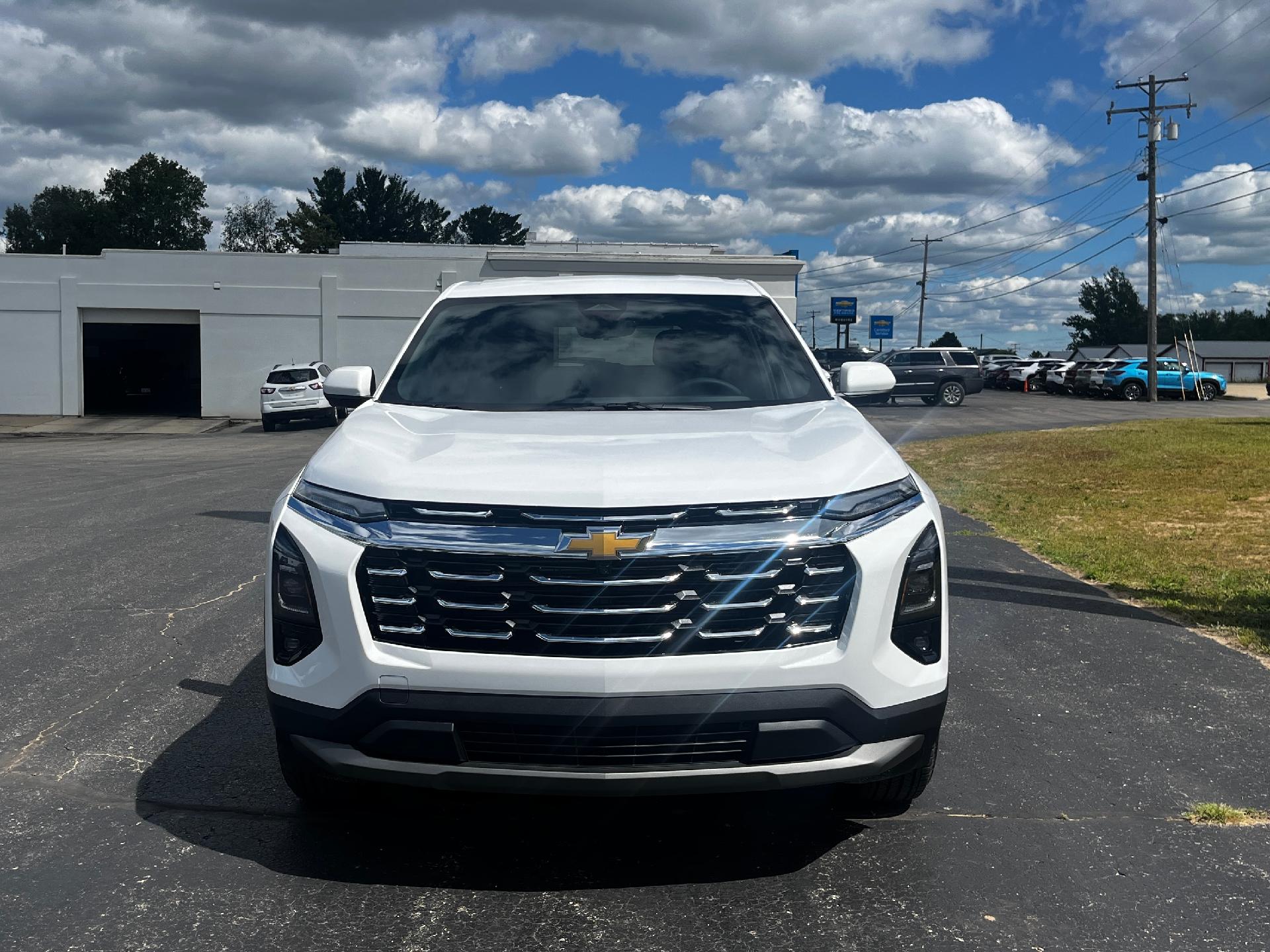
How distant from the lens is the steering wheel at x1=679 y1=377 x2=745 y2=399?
4.77m

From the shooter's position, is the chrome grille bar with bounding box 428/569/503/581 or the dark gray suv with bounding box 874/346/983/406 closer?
the chrome grille bar with bounding box 428/569/503/581

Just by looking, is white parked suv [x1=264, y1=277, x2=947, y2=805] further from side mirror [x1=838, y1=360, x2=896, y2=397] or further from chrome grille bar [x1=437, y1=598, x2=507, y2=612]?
side mirror [x1=838, y1=360, x2=896, y2=397]

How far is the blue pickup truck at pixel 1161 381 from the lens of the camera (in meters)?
48.2

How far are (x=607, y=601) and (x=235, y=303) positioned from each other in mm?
38461

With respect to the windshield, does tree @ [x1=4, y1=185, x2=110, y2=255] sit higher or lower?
higher

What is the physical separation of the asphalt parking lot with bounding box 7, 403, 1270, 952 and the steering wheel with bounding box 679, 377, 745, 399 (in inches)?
62.3

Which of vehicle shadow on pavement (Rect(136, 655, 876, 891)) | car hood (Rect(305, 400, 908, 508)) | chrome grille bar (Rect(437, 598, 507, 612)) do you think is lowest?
vehicle shadow on pavement (Rect(136, 655, 876, 891))

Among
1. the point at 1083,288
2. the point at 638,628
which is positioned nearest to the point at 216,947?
the point at 638,628

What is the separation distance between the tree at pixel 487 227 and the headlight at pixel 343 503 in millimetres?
103348

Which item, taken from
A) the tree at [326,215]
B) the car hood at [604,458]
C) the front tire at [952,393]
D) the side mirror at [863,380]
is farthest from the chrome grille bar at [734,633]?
the tree at [326,215]

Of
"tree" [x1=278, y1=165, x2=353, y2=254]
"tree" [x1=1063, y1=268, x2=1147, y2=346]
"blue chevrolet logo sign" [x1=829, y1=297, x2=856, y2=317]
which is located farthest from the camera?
"tree" [x1=1063, y1=268, x2=1147, y2=346]

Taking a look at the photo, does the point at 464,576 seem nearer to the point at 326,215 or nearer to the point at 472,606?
the point at 472,606

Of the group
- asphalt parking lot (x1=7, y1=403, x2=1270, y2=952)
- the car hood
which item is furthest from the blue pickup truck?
the car hood

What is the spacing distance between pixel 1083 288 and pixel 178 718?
502 feet
